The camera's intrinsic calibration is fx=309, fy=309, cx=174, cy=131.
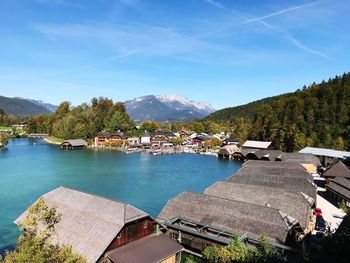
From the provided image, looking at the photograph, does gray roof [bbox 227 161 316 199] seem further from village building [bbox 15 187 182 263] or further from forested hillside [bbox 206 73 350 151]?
forested hillside [bbox 206 73 350 151]

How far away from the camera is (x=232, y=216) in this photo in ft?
64.5

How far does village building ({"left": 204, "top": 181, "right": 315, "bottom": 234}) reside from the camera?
21203mm

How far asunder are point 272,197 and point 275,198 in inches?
12.0

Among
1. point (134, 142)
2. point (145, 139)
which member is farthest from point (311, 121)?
point (134, 142)

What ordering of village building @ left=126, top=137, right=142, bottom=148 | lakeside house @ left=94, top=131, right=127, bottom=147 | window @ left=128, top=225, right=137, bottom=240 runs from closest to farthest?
window @ left=128, top=225, right=137, bottom=240 < village building @ left=126, top=137, right=142, bottom=148 < lakeside house @ left=94, top=131, right=127, bottom=147

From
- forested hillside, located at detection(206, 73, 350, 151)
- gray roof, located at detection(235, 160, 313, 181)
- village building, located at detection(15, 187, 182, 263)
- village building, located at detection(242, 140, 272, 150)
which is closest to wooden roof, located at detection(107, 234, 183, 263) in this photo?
village building, located at detection(15, 187, 182, 263)

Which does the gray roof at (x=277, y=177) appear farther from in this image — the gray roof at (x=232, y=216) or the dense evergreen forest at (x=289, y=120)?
the dense evergreen forest at (x=289, y=120)

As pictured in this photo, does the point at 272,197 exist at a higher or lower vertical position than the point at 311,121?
lower

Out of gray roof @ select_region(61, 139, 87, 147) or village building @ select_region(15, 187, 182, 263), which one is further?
gray roof @ select_region(61, 139, 87, 147)

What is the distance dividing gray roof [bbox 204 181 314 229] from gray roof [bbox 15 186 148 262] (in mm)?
11205

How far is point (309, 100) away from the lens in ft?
228

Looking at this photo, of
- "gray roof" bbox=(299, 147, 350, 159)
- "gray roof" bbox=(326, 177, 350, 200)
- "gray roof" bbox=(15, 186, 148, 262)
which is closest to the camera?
"gray roof" bbox=(15, 186, 148, 262)

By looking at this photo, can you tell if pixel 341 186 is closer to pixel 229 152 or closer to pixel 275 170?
pixel 275 170

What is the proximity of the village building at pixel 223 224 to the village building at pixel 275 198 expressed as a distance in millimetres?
2000
